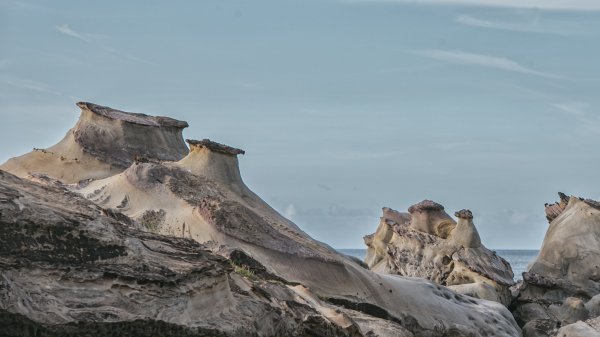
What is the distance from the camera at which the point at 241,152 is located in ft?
Answer: 62.8

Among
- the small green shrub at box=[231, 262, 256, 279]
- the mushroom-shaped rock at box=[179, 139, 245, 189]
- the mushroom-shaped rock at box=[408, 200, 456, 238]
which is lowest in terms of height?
the small green shrub at box=[231, 262, 256, 279]

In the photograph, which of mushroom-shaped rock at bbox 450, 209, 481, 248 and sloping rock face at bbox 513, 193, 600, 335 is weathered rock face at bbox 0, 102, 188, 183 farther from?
sloping rock face at bbox 513, 193, 600, 335

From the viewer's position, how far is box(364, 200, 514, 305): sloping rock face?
23.6 metres

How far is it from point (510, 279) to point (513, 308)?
1117 millimetres

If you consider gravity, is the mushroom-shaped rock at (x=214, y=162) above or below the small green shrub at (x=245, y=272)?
above

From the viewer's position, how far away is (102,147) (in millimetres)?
21438

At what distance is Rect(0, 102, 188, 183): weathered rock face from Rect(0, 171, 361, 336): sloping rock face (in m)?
9.96

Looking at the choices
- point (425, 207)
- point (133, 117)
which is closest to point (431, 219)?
point (425, 207)

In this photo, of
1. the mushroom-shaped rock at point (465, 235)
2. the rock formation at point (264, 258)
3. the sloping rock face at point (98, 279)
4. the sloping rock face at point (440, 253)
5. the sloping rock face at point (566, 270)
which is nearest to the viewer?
the sloping rock face at point (98, 279)

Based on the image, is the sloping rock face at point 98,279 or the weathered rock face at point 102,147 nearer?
the sloping rock face at point 98,279

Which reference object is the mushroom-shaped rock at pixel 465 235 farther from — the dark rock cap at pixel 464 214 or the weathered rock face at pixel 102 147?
the weathered rock face at pixel 102 147

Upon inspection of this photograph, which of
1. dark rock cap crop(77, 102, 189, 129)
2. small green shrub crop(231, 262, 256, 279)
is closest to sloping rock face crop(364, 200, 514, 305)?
dark rock cap crop(77, 102, 189, 129)

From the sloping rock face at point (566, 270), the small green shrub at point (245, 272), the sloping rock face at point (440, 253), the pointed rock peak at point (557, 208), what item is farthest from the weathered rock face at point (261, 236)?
the pointed rock peak at point (557, 208)

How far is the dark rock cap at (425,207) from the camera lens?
2756 cm
